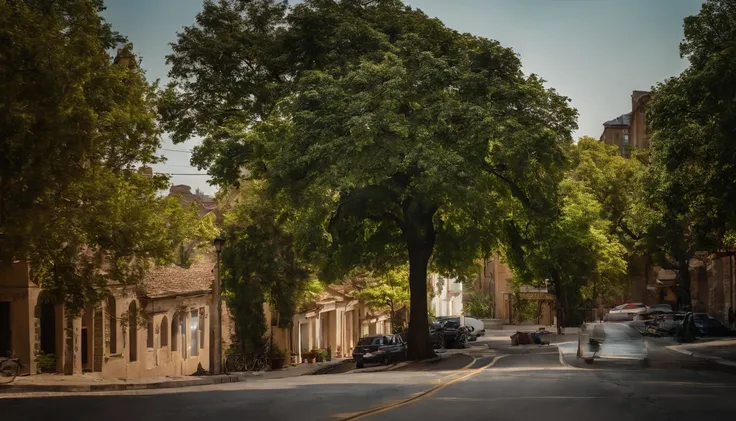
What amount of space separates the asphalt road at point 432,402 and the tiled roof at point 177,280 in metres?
20.0

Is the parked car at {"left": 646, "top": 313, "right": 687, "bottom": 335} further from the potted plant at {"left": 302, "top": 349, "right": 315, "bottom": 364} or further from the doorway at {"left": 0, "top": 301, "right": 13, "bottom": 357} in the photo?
the doorway at {"left": 0, "top": 301, "right": 13, "bottom": 357}

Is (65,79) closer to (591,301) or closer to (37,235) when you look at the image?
(37,235)

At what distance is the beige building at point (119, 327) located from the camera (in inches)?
1298

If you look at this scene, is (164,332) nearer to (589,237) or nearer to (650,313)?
(589,237)

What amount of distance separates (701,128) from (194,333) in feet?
92.7

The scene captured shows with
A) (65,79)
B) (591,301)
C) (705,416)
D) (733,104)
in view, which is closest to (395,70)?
(733,104)

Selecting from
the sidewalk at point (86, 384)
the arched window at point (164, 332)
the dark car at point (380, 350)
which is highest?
the arched window at point (164, 332)

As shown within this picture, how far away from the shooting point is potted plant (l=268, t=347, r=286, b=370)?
161ft

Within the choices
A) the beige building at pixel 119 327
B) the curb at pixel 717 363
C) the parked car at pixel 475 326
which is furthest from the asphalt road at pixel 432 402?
the parked car at pixel 475 326

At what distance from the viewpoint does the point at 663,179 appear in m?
38.5

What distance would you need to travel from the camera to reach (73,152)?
23.1 metres

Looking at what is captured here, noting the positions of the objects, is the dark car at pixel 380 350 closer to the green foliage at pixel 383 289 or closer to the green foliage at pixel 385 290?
the green foliage at pixel 383 289

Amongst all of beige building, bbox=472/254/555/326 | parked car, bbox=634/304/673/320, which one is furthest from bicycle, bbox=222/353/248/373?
beige building, bbox=472/254/555/326

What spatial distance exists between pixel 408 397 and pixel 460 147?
15.4 metres
